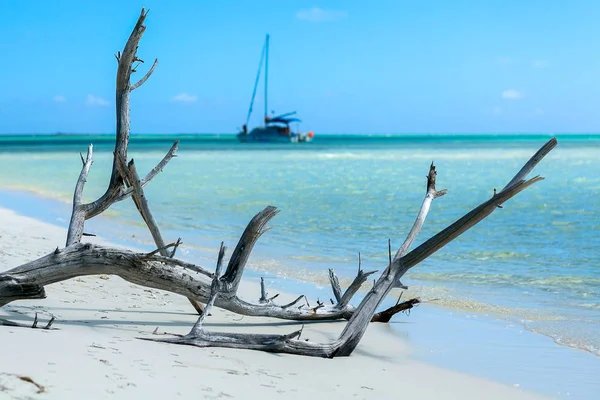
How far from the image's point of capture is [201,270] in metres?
4.83

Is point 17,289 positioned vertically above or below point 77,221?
below

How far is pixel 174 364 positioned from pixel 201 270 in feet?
3.19

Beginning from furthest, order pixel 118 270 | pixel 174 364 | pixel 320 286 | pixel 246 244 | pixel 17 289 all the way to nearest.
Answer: pixel 320 286 → pixel 246 244 → pixel 118 270 → pixel 17 289 → pixel 174 364

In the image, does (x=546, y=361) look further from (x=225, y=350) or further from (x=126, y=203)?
(x=126, y=203)

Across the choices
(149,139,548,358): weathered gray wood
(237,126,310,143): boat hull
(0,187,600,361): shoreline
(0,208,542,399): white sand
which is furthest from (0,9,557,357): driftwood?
(237,126,310,143): boat hull

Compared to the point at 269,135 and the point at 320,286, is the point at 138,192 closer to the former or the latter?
the point at 320,286

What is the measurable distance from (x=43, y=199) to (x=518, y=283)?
1277cm

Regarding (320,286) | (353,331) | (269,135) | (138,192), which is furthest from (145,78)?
(269,135)

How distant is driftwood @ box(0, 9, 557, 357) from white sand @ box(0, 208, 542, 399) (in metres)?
0.11

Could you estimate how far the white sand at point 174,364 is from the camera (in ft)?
11.3

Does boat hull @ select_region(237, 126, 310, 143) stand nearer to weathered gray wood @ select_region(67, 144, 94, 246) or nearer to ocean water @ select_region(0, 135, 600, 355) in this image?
ocean water @ select_region(0, 135, 600, 355)

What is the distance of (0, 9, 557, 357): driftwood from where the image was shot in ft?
15.1

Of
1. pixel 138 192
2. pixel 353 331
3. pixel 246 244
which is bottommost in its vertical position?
pixel 353 331

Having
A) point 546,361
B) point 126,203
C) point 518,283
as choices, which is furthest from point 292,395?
point 126,203
